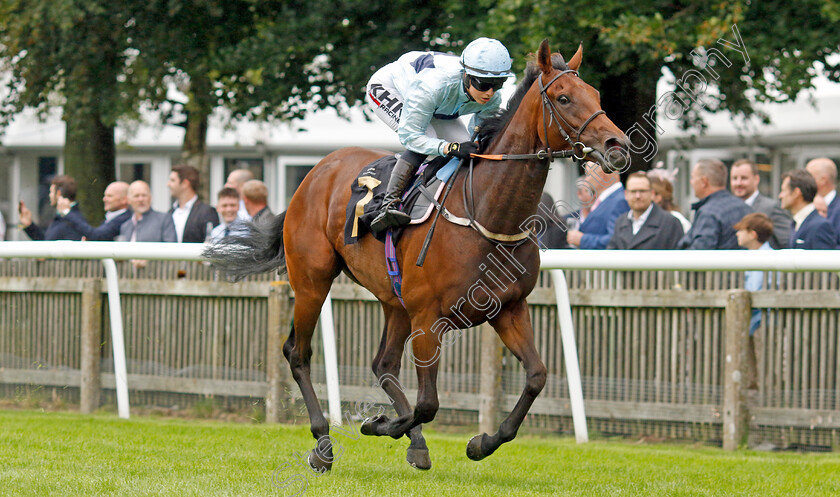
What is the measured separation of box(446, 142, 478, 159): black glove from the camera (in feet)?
14.3

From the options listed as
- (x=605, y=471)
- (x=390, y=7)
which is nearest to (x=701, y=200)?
(x=605, y=471)

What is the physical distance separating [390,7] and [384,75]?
6.23 metres

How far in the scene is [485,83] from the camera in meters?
4.34

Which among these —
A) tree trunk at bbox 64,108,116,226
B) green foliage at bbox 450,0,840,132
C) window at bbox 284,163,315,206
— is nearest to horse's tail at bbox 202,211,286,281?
green foliage at bbox 450,0,840,132

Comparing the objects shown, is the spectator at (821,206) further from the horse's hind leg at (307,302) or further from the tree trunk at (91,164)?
the tree trunk at (91,164)

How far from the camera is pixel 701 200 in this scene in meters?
6.68

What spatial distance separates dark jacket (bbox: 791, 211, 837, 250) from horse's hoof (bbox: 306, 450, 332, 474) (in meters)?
3.21

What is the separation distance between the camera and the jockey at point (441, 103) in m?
4.27

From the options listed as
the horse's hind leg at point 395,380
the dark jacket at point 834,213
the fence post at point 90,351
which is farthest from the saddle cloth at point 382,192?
the dark jacket at point 834,213

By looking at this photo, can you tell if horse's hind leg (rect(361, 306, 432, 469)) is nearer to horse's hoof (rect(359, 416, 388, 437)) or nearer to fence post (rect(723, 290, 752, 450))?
horse's hoof (rect(359, 416, 388, 437))

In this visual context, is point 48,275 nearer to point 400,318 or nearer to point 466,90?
point 400,318

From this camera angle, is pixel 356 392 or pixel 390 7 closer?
pixel 356 392

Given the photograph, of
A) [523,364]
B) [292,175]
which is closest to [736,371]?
[523,364]

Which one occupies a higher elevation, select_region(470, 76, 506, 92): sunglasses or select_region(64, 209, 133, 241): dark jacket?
select_region(470, 76, 506, 92): sunglasses
